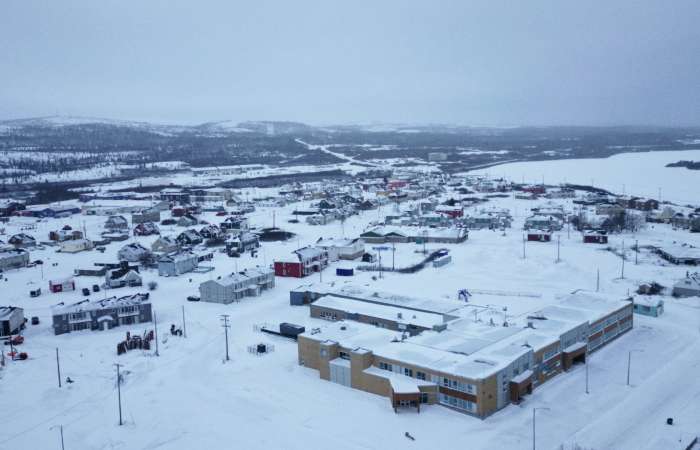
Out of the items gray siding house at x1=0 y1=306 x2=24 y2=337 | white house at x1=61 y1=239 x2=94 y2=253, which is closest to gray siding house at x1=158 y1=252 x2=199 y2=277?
gray siding house at x1=0 y1=306 x2=24 y2=337

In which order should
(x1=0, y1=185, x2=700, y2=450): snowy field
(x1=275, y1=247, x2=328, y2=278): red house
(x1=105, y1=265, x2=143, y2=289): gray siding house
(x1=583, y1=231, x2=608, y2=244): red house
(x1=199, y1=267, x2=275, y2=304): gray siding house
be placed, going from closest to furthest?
(x1=0, y1=185, x2=700, y2=450): snowy field < (x1=199, y1=267, x2=275, y2=304): gray siding house < (x1=105, y1=265, x2=143, y2=289): gray siding house < (x1=275, y1=247, x2=328, y2=278): red house < (x1=583, y1=231, x2=608, y2=244): red house

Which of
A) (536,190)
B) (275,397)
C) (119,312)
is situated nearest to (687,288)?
(275,397)

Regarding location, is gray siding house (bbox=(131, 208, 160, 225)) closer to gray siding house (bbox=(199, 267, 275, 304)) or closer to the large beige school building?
gray siding house (bbox=(199, 267, 275, 304))

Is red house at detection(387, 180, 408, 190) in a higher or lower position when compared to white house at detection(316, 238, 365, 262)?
higher

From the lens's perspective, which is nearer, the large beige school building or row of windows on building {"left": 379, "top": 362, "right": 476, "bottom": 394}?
row of windows on building {"left": 379, "top": 362, "right": 476, "bottom": 394}

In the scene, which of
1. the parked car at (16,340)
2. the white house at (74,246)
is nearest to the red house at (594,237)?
the parked car at (16,340)

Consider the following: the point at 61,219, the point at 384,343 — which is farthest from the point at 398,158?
the point at 384,343
